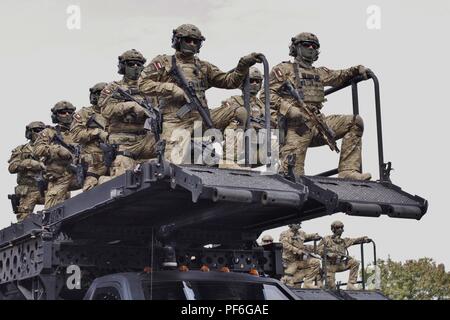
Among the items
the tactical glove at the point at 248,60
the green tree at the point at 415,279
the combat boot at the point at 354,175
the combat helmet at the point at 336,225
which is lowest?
the green tree at the point at 415,279

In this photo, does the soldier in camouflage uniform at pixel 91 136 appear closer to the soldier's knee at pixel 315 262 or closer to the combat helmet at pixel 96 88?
the combat helmet at pixel 96 88

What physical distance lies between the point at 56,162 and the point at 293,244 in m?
7.54

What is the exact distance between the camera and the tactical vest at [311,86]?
11195mm

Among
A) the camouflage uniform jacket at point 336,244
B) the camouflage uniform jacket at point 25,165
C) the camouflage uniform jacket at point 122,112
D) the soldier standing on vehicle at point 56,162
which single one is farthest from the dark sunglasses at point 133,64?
the camouflage uniform jacket at point 336,244

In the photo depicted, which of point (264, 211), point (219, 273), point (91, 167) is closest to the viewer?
point (219, 273)

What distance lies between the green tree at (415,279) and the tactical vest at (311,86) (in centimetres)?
2325

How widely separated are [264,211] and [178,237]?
86 cm

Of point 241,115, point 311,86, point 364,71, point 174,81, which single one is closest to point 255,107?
point 311,86

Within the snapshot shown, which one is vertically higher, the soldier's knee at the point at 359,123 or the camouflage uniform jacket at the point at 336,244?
the soldier's knee at the point at 359,123

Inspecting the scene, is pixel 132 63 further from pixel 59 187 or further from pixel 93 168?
pixel 59 187

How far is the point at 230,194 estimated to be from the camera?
754 centimetres

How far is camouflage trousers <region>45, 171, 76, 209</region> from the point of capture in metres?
13.6
